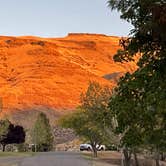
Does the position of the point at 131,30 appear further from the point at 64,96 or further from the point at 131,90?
the point at 64,96

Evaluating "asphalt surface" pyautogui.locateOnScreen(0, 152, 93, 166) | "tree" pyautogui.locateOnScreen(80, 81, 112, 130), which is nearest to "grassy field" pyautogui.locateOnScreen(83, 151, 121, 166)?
"asphalt surface" pyautogui.locateOnScreen(0, 152, 93, 166)

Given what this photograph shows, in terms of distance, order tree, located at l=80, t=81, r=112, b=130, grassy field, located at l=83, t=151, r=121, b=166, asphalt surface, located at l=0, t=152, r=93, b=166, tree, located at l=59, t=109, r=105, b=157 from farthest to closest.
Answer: tree, located at l=59, t=109, r=105, b=157, grassy field, located at l=83, t=151, r=121, b=166, tree, located at l=80, t=81, r=112, b=130, asphalt surface, located at l=0, t=152, r=93, b=166

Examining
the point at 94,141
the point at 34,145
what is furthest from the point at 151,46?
the point at 34,145

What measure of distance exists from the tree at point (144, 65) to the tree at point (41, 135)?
93485mm

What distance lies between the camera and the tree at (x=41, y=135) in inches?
4385

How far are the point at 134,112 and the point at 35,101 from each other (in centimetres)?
14480

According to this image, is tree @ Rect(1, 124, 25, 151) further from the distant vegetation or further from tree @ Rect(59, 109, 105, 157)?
the distant vegetation

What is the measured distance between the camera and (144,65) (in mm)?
18312

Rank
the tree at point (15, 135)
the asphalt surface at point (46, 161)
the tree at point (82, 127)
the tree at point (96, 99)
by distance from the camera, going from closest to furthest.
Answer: the asphalt surface at point (46, 161)
the tree at point (96, 99)
the tree at point (82, 127)
the tree at point (15, 135)

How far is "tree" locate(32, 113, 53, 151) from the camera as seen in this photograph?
11138 centimetres

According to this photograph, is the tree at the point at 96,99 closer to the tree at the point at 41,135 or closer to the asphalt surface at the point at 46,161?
the asphalt surface at the point at 46,161

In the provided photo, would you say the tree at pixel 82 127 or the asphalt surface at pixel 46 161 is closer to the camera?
the asphalt surface at pixel 46 161

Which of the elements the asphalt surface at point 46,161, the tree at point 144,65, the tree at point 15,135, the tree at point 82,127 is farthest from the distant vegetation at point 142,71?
the tree at point 15,135

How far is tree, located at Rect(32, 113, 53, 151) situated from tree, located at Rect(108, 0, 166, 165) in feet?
307
